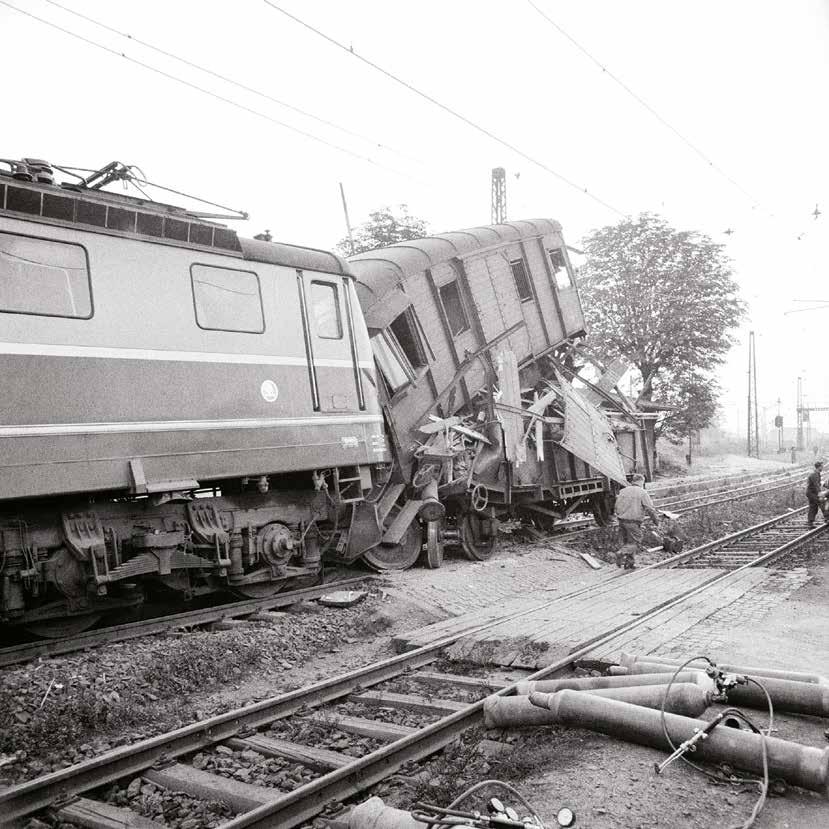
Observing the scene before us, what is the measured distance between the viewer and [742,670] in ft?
17.3

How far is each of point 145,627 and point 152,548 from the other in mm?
781

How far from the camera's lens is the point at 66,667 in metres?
6.17

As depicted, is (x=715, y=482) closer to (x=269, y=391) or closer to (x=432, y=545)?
(x=432, y=545)

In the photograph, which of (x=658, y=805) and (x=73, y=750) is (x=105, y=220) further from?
(x=658, y=805)

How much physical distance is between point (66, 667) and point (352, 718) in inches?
105

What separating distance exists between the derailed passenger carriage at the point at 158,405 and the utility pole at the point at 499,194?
19466mm

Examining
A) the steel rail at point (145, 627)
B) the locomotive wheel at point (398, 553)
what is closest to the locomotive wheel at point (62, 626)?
the steel rail at point (145, 627)

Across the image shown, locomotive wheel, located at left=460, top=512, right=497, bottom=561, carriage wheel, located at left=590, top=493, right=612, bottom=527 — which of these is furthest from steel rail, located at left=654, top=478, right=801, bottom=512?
locomotive wheel, located at left=460, top=512, right=497, bottom=561

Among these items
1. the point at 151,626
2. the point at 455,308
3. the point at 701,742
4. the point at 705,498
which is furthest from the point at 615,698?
the point at 705,498

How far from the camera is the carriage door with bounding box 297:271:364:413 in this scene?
877 cm

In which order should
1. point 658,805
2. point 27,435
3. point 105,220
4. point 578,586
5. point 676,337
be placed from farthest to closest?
point 676,337 < point 578,586 < point 105,220 < point 27,435 < point 658,805

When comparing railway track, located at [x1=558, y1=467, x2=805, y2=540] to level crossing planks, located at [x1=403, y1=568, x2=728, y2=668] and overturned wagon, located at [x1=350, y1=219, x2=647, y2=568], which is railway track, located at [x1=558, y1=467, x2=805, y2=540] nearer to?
overturned wagon, located at [x1=350, y1=219, x2=647, y2=568]

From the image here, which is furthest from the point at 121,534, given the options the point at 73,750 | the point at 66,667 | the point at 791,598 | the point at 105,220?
the point at 791,598

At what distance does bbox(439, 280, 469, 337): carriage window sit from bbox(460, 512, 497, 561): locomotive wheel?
3.17m
